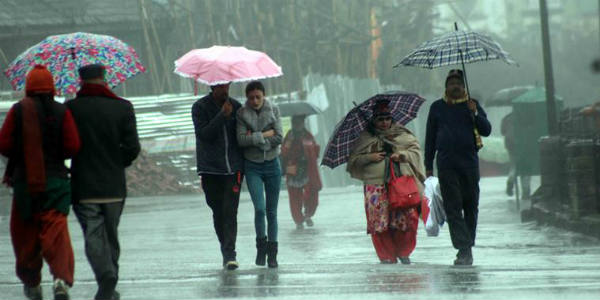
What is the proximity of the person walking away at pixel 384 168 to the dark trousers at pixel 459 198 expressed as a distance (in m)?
0.56

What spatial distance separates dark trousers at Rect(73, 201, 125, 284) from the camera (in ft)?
28.5

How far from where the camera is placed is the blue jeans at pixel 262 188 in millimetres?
11500

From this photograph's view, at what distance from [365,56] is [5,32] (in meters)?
11.0

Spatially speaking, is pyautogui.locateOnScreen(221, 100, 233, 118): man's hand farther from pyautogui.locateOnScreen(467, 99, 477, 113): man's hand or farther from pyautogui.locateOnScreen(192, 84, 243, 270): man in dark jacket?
pyautogui.locateOnScreen(467, 99, 477, 113): man's hand

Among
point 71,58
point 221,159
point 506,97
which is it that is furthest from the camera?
point 506,97

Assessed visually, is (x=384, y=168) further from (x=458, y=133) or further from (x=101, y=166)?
(x=101, y=166)

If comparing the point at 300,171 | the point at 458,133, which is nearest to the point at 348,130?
the point at 458,133

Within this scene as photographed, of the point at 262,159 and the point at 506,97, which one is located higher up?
the point at 262,159

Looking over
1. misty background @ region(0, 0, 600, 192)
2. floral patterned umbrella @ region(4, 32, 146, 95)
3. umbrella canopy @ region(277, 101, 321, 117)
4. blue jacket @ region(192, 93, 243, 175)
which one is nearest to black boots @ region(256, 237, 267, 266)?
blue jacket @ region(192, 93, 243, 175)

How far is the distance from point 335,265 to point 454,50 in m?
2.22

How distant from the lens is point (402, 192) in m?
12.1

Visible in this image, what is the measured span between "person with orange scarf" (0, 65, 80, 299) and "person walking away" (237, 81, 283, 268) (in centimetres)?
288

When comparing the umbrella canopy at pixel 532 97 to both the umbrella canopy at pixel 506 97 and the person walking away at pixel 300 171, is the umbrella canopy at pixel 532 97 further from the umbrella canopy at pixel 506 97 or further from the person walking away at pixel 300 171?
the person walking away at pixel 300 171

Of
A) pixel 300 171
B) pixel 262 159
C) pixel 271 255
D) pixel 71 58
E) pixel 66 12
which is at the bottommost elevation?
pixel 300 171
